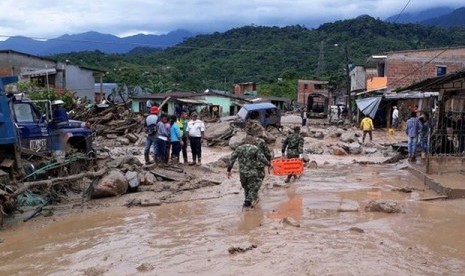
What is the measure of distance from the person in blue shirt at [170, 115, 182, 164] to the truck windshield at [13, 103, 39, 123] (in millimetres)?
3750

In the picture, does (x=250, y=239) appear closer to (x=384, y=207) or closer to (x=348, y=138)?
(x=384, y=207)

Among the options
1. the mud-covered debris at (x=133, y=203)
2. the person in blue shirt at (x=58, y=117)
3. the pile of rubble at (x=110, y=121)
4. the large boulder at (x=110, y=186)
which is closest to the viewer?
the mud-covered debris at (x=133, y=203)

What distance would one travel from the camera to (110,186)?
11.6m

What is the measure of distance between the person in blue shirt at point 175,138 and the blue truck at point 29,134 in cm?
227

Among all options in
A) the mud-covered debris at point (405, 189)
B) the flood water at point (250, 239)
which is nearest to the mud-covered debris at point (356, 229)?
the flood water at point (250, 239)

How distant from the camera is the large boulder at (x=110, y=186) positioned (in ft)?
37.8

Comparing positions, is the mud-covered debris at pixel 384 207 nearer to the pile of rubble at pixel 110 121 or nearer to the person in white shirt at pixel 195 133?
the person in white shirt at pixel 195 133

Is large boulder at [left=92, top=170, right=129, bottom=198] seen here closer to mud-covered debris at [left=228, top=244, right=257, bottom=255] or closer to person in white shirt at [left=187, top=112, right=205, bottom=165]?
person in white shirt at [left=187, top=112, right=205, bottom=165]

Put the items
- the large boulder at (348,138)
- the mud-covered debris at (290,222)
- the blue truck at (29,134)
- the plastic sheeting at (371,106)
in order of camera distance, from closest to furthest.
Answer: the mud-covered debris at (290,222) < the blue truck at (29,134) < the large boulder at (348,138) < the plastic sheeting at (371,106)

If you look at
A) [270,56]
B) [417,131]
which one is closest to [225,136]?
[417,131]

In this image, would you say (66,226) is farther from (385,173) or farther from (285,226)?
(385,173)

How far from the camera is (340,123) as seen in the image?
3994 cm

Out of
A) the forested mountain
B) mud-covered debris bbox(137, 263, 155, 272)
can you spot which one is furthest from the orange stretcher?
the forested mountain

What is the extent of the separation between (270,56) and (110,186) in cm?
7705
